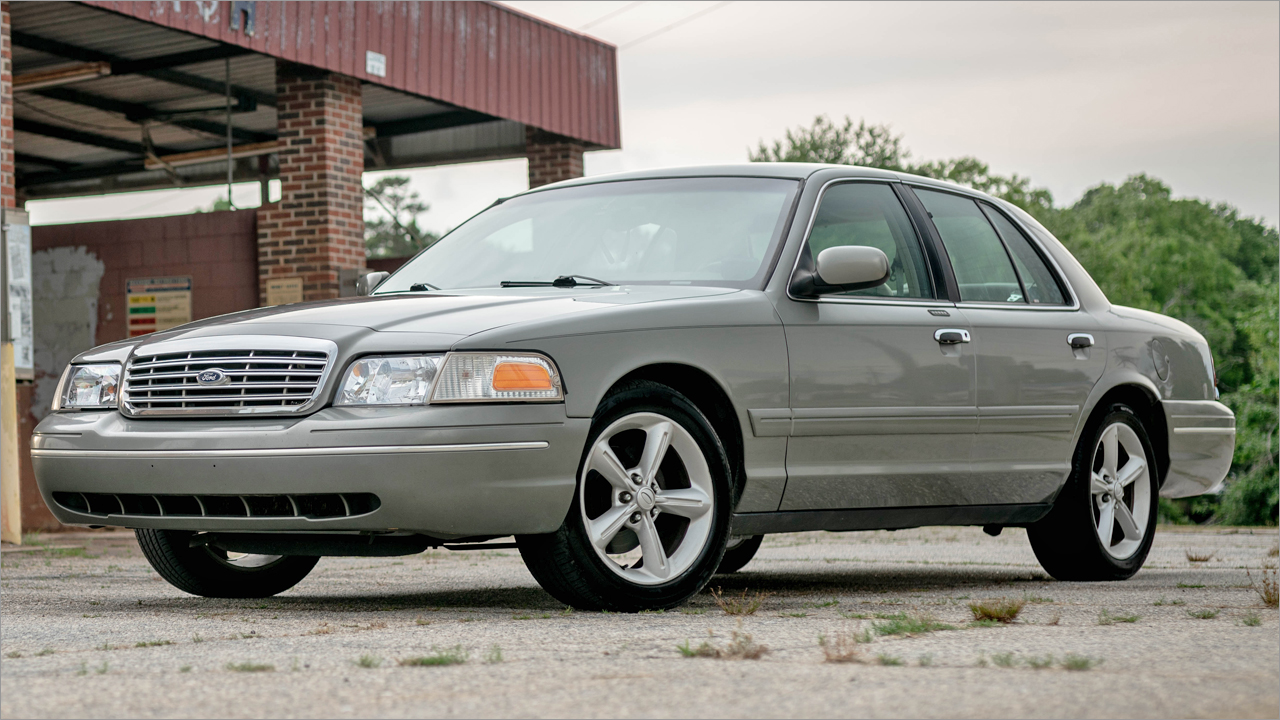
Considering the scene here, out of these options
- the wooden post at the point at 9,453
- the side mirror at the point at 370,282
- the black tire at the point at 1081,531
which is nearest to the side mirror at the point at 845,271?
the black tire at the point at 1081,531

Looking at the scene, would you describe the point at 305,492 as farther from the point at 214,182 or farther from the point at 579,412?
the point at 214,182

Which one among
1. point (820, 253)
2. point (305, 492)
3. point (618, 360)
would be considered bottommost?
point (305, 492)

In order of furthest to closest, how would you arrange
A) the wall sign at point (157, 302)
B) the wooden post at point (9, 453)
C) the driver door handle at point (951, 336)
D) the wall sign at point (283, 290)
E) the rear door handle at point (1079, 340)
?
the wall sign at point (157, 302) → the wall sign at point (283, 290) → the wooden post at point (9, 453) → the rear door handle at point (1079, 340) → the driver door handle at point (951, 336)

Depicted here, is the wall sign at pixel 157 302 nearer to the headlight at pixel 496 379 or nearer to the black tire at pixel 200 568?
the black tire at pixel 200 568

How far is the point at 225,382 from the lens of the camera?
16.7 feet

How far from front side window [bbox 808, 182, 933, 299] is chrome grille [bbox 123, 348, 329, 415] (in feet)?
7.00

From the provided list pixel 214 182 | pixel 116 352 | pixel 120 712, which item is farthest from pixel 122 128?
pixel 120 712

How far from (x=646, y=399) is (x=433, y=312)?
75cm

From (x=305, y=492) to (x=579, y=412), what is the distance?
34.0 inches

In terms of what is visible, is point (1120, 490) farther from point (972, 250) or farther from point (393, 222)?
point (393, 222)

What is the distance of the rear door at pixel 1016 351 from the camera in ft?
21.2

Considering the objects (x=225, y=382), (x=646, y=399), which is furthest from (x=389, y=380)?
(x=646, y=399)

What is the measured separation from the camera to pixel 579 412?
495cm

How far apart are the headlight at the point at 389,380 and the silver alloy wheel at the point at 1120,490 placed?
3383 mm
